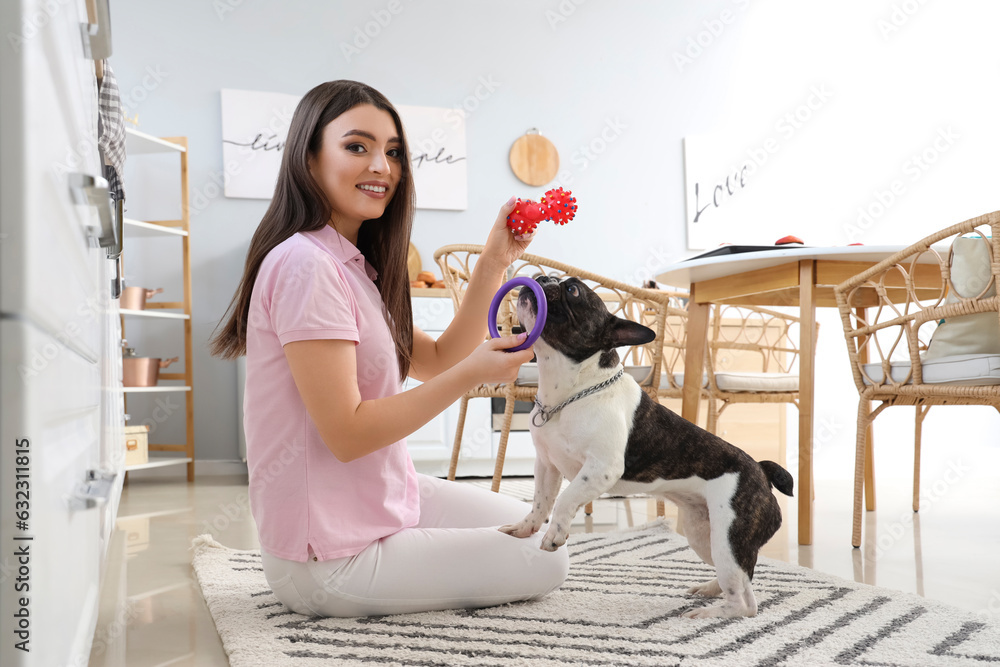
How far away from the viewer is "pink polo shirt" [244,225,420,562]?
1243 mm

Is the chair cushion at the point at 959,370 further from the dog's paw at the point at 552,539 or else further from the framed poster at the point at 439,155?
the framed poster at the point at 439,155

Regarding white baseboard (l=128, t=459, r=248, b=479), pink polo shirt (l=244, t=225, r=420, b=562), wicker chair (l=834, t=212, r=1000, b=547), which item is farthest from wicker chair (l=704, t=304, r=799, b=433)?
white baseboard (l=128, t=459, r=248, b=479)

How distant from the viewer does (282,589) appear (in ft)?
4.40

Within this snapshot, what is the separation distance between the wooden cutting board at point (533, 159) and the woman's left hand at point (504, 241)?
3.21 meters

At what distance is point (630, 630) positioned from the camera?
1268 mm

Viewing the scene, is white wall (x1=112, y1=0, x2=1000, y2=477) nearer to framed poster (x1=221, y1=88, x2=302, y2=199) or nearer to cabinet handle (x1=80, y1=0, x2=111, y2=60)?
framed poster (x1=221, y1=88, x2=302, y2=199)

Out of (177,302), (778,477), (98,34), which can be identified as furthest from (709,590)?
(177,302)

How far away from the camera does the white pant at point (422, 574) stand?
131cm

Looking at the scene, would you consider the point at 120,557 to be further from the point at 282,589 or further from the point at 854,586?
the point at 854,586

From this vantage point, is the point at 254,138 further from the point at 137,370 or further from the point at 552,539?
the point at 552,539

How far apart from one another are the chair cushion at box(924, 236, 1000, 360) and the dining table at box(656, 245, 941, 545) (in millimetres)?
193

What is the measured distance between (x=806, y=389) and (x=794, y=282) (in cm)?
31

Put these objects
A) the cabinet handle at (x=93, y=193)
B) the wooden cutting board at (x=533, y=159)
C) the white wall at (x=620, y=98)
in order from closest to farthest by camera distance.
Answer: the cabinet handle at (x=93, y=193) < the white wall at (x=620, y=98) < the wooden cutting board at (x=533, y=159)

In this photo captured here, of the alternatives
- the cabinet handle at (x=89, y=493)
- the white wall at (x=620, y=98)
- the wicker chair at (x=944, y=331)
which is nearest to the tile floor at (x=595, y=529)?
the wicker chair at (x=944, y=331)
